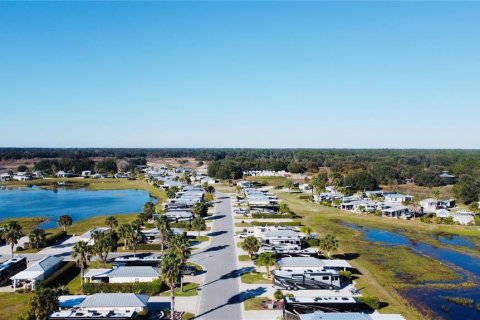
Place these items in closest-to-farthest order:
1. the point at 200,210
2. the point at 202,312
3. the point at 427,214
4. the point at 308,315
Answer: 1. the point at 308,315
2. the point at 202,312
3. the point at 200,210
4. the point at 427,214

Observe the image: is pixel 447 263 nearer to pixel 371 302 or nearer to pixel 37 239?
pixel 371 302

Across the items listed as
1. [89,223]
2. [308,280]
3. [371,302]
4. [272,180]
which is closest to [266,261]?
[308,280]

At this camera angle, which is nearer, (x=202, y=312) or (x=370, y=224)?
(x=202, y=312)

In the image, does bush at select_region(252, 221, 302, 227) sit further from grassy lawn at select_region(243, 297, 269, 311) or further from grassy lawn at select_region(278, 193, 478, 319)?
grassy lawn at select_region(243, 297, 269, 311)

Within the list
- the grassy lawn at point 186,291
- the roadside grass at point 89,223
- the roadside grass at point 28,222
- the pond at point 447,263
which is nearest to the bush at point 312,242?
the pond at point 447,263

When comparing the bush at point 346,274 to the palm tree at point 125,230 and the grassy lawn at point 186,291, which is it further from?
the palm tree at point 125,230

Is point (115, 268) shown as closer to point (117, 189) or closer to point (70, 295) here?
point (70, 295)

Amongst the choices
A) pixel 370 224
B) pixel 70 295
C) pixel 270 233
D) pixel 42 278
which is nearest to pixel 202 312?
pixel 70 295

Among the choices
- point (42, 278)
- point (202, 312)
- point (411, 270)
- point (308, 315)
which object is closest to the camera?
point (308, 315)
